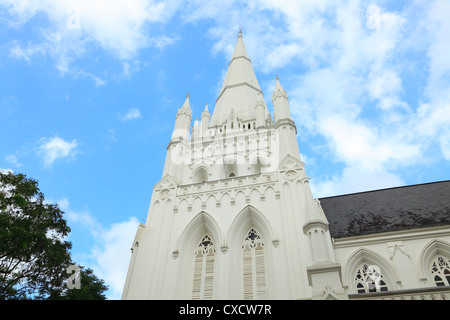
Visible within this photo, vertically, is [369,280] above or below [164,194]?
below

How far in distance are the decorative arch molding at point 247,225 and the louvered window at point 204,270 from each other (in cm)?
121

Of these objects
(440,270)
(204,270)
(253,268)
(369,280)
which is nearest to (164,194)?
(204,270)

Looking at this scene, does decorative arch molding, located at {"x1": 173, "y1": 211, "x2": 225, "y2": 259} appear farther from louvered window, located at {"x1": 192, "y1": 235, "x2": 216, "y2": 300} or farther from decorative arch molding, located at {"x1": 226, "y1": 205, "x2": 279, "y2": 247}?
decorative arch molding, located at {"x1": 226, "y1": 205, "x2": 279, "y2": 247}

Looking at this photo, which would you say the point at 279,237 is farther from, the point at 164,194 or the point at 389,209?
the point at 389,209

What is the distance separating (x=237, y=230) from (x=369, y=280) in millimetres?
6242

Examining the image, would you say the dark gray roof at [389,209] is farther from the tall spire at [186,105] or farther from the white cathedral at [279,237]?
the tall spire at [186,105]

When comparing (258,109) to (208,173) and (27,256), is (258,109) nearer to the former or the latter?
(208,173)

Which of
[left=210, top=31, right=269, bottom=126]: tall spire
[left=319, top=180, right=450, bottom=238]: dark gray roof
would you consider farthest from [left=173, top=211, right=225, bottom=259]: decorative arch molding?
[left=210, top=31, right=269, bottom=126]: tall spire

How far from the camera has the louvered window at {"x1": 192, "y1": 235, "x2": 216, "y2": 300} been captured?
15.1m

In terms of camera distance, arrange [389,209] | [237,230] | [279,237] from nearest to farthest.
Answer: [279,237]
[237,230]
[389,209]

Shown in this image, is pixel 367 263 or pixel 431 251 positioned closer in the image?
pixel 431 251

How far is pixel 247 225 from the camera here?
666 inches

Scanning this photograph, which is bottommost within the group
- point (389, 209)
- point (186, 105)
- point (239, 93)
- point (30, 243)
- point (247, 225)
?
point (30, 243)
